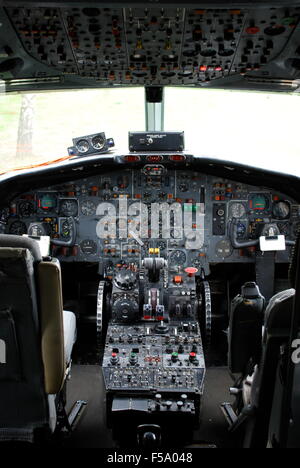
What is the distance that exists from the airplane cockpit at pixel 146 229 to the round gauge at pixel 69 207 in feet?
0.04

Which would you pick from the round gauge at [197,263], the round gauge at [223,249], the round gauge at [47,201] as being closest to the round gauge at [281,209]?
the round gauge at [223,249]

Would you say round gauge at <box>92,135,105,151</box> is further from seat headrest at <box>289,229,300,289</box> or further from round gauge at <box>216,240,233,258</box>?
seat headrest at <box>289,229,300,289</box>

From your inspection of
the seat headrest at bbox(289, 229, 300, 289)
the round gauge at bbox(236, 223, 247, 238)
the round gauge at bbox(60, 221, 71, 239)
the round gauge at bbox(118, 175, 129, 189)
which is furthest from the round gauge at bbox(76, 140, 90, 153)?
the seat headrest at bbox(289, 229, 300, 289)

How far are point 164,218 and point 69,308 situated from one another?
1.27 m

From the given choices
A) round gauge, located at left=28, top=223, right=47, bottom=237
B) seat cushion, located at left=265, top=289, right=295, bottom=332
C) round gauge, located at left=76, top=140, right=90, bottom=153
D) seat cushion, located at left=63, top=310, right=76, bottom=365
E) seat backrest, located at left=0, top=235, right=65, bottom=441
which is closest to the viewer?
seat cushion, located at left=265, top=289, right=295, bottom=332

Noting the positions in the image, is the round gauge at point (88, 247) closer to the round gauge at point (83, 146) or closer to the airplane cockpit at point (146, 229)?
the airplane cockpit at point (146, 229)

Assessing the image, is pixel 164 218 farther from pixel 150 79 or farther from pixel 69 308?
Answer: pixel 150 79

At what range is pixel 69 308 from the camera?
15.3 ft

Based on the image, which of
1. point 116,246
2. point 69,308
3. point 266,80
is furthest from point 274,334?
point 69,308

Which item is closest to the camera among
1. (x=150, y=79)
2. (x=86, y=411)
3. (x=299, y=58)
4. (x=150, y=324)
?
(x=299, y=58)

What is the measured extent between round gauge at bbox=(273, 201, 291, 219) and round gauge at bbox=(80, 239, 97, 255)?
1657mm

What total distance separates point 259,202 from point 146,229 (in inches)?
41.0

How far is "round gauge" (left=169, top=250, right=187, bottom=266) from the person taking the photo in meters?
4.42

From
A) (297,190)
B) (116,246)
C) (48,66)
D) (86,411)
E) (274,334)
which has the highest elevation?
(48,66)
